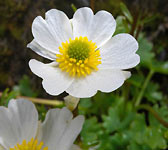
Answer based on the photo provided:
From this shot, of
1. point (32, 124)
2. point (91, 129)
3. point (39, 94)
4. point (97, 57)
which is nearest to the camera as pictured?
point (32, 124)

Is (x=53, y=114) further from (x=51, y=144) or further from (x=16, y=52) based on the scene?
(x=16, y=52)

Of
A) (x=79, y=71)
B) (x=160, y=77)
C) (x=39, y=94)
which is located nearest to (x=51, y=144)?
(x=79, y=71)

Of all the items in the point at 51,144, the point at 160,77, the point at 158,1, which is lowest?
the point at 160,77

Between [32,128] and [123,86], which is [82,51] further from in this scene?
[123,86]

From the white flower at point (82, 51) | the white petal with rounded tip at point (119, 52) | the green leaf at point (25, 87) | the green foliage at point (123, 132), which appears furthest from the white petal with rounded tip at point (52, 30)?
the green leaf at point (25, 87)

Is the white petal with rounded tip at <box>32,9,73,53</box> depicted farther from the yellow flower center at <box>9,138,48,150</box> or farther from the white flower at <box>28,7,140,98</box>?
the yellow flower center at <box>9,138,48,150</box>
